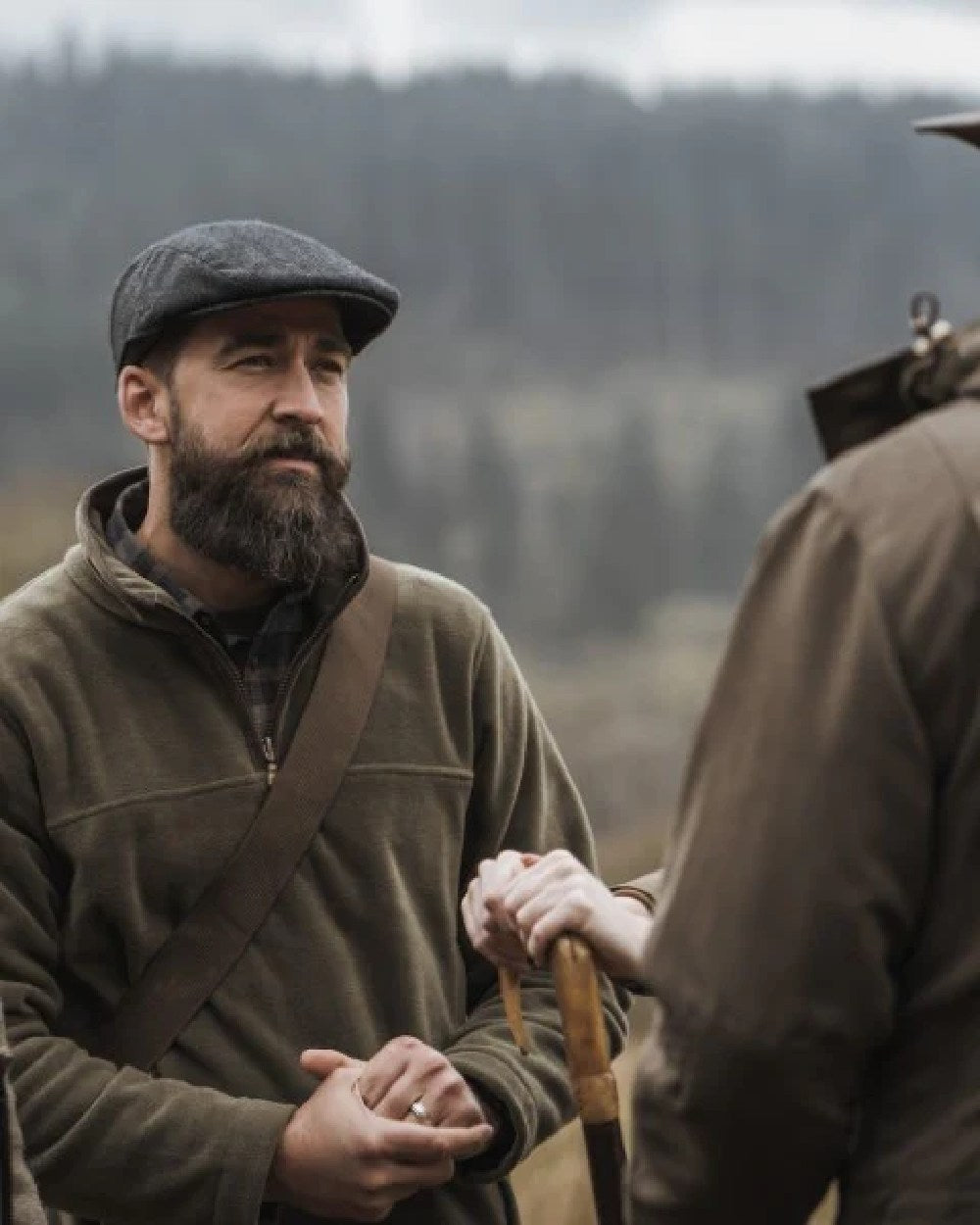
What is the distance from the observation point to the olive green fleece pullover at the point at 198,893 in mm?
3453

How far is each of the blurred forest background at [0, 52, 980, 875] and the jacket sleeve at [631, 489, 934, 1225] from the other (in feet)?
59.1

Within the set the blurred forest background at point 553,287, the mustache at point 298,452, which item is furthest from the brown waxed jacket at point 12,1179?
the blurred forest background at point 553,287

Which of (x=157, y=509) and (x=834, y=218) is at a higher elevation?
(x=157, y=509)

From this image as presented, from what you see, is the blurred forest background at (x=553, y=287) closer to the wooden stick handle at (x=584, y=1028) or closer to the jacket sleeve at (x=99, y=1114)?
the jacket sleeve at (x=99, y=1114)

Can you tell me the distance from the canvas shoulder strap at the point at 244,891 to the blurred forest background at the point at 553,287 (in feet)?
54.6

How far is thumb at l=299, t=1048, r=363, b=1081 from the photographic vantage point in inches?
136

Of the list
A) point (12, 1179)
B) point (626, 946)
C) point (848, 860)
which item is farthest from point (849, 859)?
point (12, 1179)

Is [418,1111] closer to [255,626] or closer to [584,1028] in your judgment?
[584,1028]

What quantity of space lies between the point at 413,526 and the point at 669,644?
3.05 m

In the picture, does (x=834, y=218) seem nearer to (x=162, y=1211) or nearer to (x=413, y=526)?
(x=413, y=526)

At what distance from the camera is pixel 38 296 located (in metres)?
23.0

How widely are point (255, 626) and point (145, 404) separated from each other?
0.40 metres

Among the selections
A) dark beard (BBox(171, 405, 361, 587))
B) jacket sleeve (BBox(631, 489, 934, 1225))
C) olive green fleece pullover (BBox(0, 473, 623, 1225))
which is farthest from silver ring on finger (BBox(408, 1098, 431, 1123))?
jacket sleeve (BBox(631, 489, 934, 1225))

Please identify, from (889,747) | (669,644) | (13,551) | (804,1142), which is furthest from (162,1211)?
(669,644)
